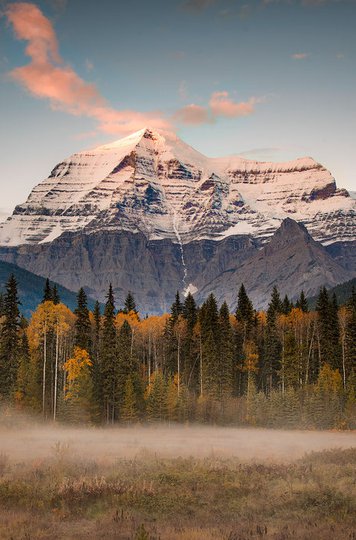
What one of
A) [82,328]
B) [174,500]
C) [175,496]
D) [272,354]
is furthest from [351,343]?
[174,500]

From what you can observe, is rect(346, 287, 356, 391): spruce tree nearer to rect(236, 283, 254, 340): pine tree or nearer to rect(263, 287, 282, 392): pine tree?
rect(263, 287, 282, 392): pine tree

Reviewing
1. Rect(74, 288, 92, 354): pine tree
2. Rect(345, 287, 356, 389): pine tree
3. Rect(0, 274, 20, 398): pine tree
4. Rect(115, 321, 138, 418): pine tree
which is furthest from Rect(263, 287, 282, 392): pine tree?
Rect(0, 274, 20, 398): pine tree

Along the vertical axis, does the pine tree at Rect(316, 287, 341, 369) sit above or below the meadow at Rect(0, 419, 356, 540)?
above

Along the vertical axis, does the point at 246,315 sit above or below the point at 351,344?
above

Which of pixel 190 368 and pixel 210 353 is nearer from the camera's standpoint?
pixel 210 353

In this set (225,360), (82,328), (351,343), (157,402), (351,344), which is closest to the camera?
(157,402)

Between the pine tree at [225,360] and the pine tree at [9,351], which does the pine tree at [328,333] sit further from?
the pine tree at [9,351]

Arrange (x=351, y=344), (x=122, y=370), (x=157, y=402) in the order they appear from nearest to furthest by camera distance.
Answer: (x=157, y=402) < (x=122, y=370) < (x=351, y=344)

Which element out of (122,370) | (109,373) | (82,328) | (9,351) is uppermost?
(82,328)

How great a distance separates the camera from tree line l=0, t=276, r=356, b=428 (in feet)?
252

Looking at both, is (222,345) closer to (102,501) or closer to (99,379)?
(99,379)

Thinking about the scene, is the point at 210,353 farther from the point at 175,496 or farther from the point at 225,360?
the point at 175,496

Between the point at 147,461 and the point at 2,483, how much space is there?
10227mm

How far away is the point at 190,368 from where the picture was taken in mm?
98875
